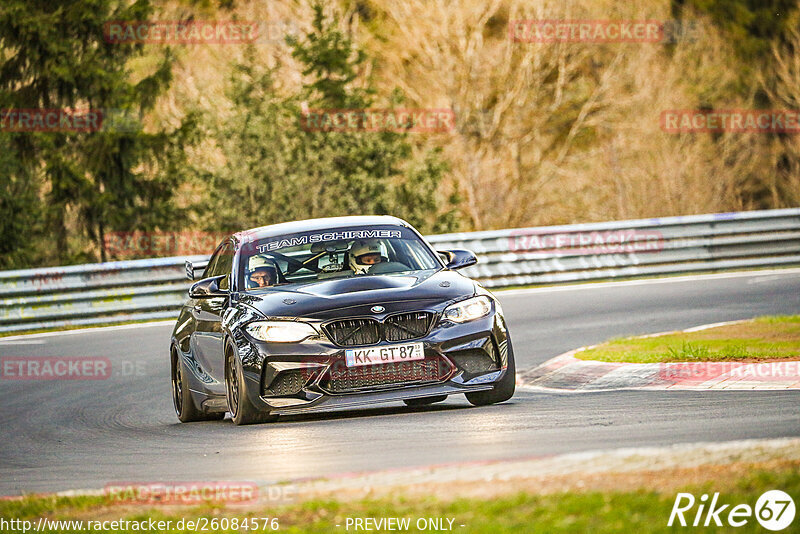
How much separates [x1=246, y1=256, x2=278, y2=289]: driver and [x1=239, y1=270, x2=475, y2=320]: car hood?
0.29m

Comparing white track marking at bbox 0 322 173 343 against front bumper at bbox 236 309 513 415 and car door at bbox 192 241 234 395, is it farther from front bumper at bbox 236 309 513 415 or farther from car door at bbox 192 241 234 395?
front bumper at bbox 236 309 513 415

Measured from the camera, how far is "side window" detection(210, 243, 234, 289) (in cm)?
1103

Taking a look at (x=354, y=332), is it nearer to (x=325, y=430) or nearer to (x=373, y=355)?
(x=373, y=355)

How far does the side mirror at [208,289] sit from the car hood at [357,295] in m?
0.49

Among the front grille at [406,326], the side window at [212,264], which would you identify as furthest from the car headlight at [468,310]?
the side window at [212,264]

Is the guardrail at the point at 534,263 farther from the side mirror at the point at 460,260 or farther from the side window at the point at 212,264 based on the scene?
the side mirror at the point at 460,260

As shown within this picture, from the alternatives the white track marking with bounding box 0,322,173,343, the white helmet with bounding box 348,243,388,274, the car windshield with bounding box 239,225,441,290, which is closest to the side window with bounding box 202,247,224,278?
the car windshield with bounding box 239,225,441,290

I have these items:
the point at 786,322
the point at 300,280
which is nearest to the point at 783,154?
the point at 786,322

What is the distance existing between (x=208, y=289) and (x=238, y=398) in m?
1.29

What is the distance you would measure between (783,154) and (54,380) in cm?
3657

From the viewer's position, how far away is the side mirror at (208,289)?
1072 centimetres

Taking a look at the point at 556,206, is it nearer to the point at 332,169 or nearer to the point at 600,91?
the point at 600,91

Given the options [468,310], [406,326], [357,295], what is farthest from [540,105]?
[406,326]

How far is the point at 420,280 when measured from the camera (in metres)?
10.1
